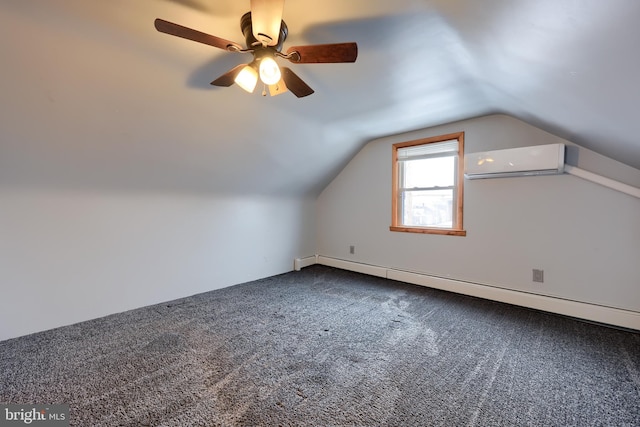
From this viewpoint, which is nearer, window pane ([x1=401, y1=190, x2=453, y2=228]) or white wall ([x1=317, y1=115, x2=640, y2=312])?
white wall ([x1=317, y1=115, x2=640, y2=312])

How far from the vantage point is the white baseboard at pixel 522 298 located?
2.46 m

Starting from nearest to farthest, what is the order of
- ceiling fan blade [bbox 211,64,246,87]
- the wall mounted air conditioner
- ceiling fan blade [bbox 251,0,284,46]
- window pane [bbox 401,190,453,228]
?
ceiling fan blade [bbox 251,0,284,46], ceiling fan blade [bbox 211,64,246,87], the wall mounted air conditioner, window pane [bbox 401,190,453,228]

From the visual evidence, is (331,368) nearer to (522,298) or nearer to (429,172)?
(522,298)

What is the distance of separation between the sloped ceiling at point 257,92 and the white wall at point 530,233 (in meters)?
0.30

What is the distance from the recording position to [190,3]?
1469 millimetres

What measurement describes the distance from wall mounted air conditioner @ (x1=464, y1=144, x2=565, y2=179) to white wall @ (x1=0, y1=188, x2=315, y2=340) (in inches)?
112

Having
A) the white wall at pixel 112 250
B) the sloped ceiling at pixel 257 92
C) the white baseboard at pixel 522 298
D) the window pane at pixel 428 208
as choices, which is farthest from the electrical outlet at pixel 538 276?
the white wall at pixel 112 250

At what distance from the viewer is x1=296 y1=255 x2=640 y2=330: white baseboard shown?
96.7 inches

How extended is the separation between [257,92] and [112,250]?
2165mm

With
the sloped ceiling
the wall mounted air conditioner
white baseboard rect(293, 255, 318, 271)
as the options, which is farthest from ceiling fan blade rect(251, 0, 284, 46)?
white baseboard rect(293, 255, 318, 271)

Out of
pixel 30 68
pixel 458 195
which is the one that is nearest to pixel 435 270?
pixel 458 195

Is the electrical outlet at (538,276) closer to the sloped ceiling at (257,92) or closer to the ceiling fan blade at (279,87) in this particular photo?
the sloped ceiling at (257,92)

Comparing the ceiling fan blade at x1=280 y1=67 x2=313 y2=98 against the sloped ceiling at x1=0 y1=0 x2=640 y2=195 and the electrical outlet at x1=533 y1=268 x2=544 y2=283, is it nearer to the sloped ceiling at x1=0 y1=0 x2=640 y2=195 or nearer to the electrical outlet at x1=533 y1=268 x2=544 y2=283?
the sloped ceiling at x1=0 y1=0 x2=640 y2=195

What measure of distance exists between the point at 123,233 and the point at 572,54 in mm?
3800
